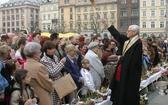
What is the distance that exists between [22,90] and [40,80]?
0.43 m

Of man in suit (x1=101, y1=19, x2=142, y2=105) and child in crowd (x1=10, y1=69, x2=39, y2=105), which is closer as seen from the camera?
child in crowd (x1=10, y1=69, x2=39, y2=105)

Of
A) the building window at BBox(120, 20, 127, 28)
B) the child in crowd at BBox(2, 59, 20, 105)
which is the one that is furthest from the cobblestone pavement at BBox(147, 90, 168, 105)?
the building window at BBox(120, 20, 127, 28)

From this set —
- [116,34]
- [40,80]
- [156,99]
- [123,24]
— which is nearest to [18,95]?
[40,80]

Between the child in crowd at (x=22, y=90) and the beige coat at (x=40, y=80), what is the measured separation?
0.19 metres

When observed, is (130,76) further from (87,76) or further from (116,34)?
(87,76)

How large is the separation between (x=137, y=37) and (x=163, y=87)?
1949mm

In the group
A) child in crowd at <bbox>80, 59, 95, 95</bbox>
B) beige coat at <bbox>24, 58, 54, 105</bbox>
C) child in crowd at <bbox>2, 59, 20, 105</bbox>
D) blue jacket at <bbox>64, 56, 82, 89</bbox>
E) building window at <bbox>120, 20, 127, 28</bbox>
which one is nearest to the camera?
child in crowd at <bbox>2, 59, 20, 105</bbox>

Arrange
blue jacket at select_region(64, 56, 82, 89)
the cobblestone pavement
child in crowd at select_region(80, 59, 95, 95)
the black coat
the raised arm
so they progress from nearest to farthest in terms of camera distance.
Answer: the black coat
blue jacket at select_region(64, 56, 82, 89)
the raised arm
child in crowd at select_region(80, 59, 95, 95)
the cobblestone pavement

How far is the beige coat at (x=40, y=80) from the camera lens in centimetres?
484

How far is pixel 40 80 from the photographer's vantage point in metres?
4.86

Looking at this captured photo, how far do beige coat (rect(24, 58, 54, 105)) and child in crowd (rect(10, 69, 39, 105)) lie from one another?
19 centimetres

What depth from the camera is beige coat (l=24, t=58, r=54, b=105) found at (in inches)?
190

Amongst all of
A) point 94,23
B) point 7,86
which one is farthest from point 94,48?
point 94,23

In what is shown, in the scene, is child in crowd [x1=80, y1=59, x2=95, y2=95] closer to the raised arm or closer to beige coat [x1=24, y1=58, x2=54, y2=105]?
the raised arm
